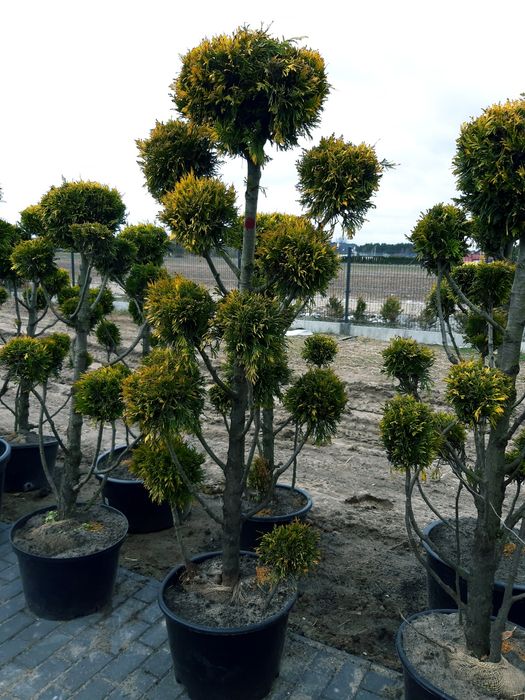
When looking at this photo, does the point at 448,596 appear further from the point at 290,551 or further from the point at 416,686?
the point at 290,551

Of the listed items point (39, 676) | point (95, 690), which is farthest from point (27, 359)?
point (95, 690)

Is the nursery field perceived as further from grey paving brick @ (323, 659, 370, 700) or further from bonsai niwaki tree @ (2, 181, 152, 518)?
bonsai niwaki tree @ (2, 181, 152, 518)

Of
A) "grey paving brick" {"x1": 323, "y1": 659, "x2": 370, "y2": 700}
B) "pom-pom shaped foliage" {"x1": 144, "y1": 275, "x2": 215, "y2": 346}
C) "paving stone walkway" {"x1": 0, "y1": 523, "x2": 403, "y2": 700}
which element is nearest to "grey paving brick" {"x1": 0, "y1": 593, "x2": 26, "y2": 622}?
"paving stone walkway" {"x1": 0, "y1": 523, "x2": 403, "y2": 700}

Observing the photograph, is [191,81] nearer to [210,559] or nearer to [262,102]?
[262,102]

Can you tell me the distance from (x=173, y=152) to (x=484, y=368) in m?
1.95

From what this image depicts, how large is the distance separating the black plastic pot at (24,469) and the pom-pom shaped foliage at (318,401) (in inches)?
130

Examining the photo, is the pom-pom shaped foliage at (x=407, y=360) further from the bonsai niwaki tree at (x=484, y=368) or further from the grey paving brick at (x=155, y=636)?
the grey paving brick at (x=155, y=636)

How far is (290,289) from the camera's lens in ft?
9.21

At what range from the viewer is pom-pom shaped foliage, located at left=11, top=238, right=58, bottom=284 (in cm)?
412

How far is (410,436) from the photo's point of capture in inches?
101

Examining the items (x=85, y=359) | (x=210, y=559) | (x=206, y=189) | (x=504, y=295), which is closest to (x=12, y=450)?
(x=85, y=359)

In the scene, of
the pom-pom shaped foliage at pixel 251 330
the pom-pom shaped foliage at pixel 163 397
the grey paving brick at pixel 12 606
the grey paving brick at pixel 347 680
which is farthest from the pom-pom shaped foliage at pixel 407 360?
the grey paving brick at pixel 12 606

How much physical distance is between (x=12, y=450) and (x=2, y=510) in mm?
555

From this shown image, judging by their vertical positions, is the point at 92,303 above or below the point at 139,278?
below
